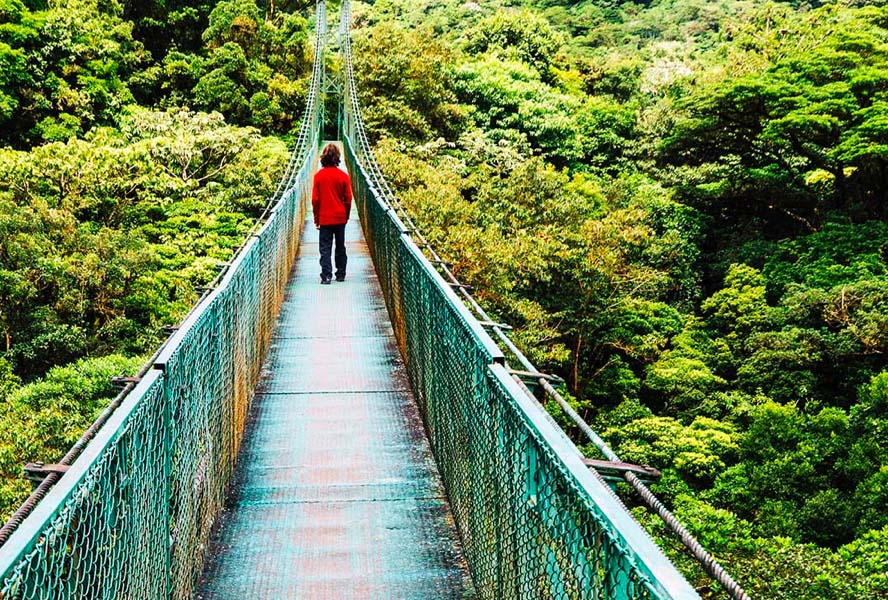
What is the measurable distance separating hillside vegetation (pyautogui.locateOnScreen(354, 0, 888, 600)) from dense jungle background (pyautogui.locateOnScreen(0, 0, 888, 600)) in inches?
3.2

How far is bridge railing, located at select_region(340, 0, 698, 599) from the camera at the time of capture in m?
1.88

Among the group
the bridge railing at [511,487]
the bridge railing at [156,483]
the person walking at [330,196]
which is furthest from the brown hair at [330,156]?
the bridge railing at [511,487]

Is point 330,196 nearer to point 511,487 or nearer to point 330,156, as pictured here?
point 330,156

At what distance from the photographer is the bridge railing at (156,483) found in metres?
1.97

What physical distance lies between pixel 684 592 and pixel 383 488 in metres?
3.36

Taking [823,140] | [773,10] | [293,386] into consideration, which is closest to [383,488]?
[293,386]

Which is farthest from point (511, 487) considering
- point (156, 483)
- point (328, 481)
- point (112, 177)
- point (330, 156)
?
point (112, 177)

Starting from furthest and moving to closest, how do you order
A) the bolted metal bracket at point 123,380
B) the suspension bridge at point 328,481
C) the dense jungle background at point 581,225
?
the dense jungle background at point 581,225 < the bolted metal bracket at point 123,380 < the suspension bridge at point 328,481

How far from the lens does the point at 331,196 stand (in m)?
9.41

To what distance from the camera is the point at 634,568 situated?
5.65ft

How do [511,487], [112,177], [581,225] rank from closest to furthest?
[511,487] → [112,177] → [581,225]

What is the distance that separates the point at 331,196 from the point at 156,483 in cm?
666

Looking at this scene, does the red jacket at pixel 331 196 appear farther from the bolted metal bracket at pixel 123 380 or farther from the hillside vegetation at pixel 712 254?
the bolted metal bracket at pixel 123 380

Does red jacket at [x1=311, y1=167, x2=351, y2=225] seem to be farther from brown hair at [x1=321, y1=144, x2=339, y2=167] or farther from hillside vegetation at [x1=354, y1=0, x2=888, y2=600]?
hillside vegetation at [x1=354, y1=0, x2=888, y2=600]
